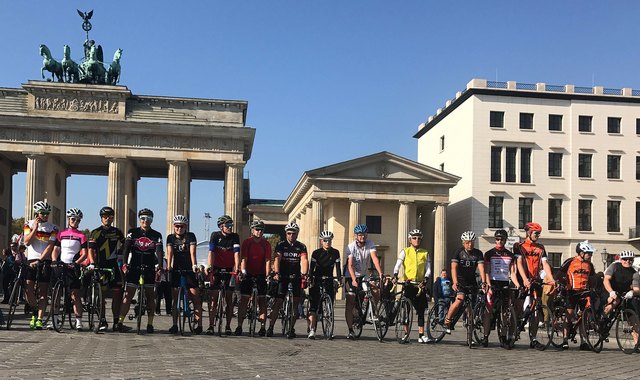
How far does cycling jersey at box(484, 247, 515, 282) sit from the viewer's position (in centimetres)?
1301

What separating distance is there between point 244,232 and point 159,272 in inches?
2066

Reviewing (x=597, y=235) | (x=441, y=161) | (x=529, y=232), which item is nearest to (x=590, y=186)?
(x=597, y=235)

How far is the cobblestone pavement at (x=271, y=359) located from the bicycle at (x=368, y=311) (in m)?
0.33

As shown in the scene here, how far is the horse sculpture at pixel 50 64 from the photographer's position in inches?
2125

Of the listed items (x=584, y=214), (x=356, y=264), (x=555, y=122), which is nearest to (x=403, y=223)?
(x=555, y=122)

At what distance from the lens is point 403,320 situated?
13008mm

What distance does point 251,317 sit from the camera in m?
13.9

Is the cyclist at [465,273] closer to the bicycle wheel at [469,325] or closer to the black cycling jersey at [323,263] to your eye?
the bicycle wheel at [469,325]

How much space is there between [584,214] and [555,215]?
7.21 feet

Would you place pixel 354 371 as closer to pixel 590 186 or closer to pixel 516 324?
pixel 516 324

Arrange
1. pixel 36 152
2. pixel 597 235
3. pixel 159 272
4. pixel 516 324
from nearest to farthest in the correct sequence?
pixel 516 324, pixel 159 272, pixel 36 152, pixel 597 235

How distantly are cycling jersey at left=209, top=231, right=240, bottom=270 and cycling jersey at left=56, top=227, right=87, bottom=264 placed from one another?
2.27 metres

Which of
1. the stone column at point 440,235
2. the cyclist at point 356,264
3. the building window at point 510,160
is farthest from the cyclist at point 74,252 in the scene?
the building window at point 510,160

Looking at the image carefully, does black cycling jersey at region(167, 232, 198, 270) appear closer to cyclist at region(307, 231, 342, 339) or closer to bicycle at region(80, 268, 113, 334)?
bicycle at region(80, 268, 113, 334)
